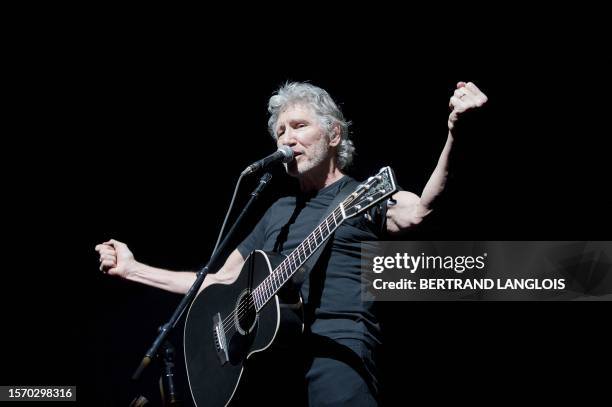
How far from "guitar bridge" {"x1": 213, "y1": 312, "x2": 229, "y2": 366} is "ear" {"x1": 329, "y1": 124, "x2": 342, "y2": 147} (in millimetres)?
915

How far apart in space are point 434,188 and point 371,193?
20cm

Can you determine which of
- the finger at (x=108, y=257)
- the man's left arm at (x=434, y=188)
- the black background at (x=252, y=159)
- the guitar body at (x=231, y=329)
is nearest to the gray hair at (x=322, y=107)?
the black background at (x=252, y=159)

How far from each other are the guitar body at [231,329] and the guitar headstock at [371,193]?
0.34 m

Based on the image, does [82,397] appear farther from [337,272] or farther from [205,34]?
[205,34]

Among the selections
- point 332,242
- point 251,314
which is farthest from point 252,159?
point 251,314

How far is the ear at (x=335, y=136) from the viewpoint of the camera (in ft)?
8.38

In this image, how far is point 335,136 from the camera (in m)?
2.59

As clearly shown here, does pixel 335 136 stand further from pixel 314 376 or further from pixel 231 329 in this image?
pixel 314 376

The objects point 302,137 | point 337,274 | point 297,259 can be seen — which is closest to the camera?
point 297,259

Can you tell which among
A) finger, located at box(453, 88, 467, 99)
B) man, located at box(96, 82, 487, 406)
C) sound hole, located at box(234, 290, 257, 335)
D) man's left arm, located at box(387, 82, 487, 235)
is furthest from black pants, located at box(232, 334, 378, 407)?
finger, located at box(453, 88, 467, 99)

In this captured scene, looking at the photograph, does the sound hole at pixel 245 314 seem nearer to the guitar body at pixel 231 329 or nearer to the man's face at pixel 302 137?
the guitar body at pixel 231 329

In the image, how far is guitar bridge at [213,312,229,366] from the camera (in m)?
2.05

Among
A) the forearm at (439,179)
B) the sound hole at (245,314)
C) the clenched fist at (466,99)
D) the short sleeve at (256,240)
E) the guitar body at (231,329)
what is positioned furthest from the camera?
the short sleeve at (256,240)

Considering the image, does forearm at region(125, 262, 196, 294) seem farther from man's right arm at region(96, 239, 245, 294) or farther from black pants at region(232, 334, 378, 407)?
black pants at region(232, 334, 378, 407)
